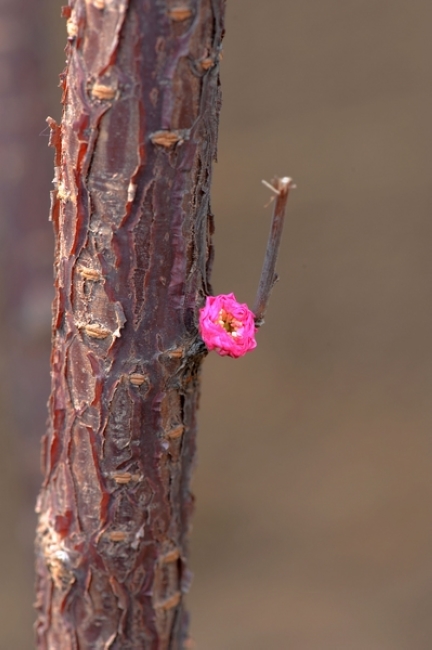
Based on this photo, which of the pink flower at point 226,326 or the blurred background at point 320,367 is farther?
the blurred background at point 320,367

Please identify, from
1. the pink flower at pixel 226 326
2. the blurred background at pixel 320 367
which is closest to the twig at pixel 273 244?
the pink flower at pixel 226 326

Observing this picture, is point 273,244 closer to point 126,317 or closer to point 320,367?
point 126,317

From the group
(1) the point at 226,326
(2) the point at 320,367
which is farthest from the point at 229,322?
(2) the point at 320,367

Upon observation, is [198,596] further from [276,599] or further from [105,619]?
[105,619]

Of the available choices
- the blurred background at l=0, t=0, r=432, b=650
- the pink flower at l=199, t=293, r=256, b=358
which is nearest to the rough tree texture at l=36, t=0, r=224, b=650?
the pink flower at l=199, t=293, r=256, b=358

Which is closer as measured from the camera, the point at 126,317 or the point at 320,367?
the point at 126,317

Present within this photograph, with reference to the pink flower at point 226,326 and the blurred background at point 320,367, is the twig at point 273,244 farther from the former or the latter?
the blurred background at point 320,367

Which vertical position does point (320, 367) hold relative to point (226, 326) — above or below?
below
